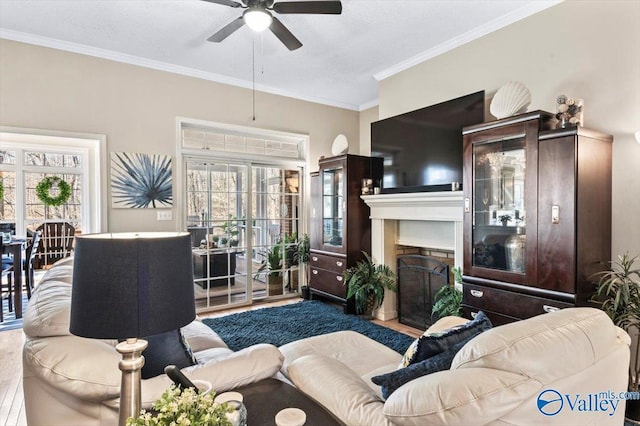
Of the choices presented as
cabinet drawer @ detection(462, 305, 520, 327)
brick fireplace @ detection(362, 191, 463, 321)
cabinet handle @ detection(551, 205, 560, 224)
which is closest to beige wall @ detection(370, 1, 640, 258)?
cabinet handle @ detection(551, 205, 560, 224)

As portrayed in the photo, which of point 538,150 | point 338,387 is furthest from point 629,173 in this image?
point 338,387

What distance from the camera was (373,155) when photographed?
444cm

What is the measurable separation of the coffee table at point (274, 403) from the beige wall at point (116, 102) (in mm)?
3243

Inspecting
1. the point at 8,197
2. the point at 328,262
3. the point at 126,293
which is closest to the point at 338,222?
the point at 328,262

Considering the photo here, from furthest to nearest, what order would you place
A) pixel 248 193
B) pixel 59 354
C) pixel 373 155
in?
pixel 248 193 < pixel 373 155 < pixel 59 354

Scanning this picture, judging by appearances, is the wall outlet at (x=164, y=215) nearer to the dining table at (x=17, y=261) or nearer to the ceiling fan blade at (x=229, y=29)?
the dining table at (x=17, y=261)

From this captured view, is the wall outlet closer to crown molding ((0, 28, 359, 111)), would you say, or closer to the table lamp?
crown molding ((0, 28, 359, 111))

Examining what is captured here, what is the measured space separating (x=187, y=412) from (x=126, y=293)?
34 cm

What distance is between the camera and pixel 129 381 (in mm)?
1000

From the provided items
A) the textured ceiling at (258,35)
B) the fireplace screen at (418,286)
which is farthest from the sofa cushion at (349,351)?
the textured ceiling at (258,35)

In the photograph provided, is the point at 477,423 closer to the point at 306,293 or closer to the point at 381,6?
the point at 381,6

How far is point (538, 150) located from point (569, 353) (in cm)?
180

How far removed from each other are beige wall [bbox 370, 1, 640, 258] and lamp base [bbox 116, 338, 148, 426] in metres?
3.06

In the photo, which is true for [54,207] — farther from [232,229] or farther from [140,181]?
[232,229]
